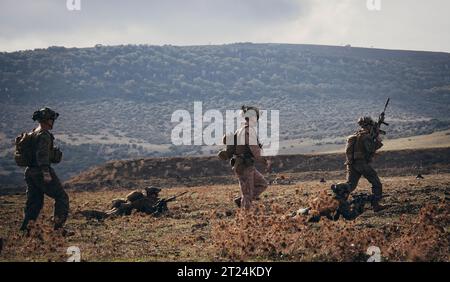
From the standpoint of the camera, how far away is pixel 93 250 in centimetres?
1073

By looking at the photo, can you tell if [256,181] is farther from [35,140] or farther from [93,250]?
[35,140]

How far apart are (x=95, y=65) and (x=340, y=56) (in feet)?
154

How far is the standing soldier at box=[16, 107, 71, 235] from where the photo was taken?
12.1 m

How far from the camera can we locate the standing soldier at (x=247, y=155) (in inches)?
476

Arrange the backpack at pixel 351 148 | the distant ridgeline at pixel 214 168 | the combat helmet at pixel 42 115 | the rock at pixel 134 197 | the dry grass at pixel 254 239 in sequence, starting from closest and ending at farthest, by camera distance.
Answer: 1. the dry grass at pixel 254 239
2. the combat helmet at pixel 42 115
3. the backpack at pixel 351 148
4. the rock at pixel 134 197
5. the distant ridgeline at pixel 214 168

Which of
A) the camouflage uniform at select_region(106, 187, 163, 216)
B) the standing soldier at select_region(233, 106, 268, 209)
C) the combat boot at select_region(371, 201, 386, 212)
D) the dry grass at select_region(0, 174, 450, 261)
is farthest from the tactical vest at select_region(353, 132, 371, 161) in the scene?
the camouflage uniform at select_region(106, 187, 163, 216)

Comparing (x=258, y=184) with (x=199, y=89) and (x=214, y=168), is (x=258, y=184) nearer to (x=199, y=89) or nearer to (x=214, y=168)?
(x=214, y=168)

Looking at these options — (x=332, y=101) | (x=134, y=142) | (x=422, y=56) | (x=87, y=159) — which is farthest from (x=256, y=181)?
(x=422, y=56)

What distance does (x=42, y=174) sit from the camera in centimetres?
1225

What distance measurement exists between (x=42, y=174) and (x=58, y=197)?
517mm

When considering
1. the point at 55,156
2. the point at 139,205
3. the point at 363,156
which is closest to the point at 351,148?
the point at 363,156

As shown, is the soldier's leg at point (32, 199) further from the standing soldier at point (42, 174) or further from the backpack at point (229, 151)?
the backpack at point (229, 151)

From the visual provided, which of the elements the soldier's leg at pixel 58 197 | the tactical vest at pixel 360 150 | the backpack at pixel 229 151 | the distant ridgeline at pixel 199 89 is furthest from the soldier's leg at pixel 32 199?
the distant ridgeline at pixel 199 89
